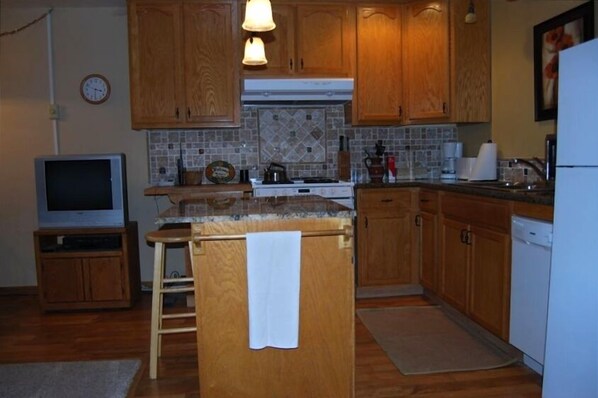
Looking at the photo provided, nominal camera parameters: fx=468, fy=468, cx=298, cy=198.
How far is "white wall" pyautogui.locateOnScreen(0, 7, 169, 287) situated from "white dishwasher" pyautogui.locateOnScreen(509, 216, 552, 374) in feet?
9.64

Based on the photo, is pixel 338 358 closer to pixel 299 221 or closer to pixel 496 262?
pixel 299 221

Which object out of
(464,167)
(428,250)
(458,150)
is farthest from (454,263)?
(458,150)

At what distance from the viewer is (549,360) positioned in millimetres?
2010

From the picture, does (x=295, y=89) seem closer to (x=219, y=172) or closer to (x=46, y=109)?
(x=219, y=172)

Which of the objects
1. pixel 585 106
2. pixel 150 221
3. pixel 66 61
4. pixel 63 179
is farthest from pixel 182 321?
pixel 585 106

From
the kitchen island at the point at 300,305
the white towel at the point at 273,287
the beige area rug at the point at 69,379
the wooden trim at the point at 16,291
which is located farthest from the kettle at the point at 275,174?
the wooden trim at the point at 16,291

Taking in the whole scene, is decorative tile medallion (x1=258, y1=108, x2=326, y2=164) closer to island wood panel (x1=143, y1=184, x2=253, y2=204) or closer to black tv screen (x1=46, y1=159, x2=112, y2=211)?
island wood panel (x1=143, y1=184, x2=253, y2=204)

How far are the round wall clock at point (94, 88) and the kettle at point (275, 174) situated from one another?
60.8 inches

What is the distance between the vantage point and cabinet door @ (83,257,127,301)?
356 cm

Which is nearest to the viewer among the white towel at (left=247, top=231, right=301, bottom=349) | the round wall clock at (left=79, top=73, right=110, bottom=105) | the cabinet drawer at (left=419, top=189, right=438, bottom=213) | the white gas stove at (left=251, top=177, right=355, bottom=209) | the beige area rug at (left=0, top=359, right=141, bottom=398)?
the white towel at (left=247, top=231, right=301, bottom=349)

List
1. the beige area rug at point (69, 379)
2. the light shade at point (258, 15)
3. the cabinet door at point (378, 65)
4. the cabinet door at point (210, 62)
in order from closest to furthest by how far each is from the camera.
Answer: the light shade at point (258, 15)
the beige area rug at point (69, 379)
the cabinet door at point (210, 62)
the cabinet door at point (378, 65)

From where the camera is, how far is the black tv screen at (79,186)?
3.64 m

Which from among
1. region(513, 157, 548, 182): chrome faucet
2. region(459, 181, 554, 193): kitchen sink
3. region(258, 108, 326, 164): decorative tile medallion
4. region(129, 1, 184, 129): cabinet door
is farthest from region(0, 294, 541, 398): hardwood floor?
region(129, 1, 184, 129): cabinet door

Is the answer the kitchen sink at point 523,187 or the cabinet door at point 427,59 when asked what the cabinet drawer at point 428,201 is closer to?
the kitchen sink at point 523,187
